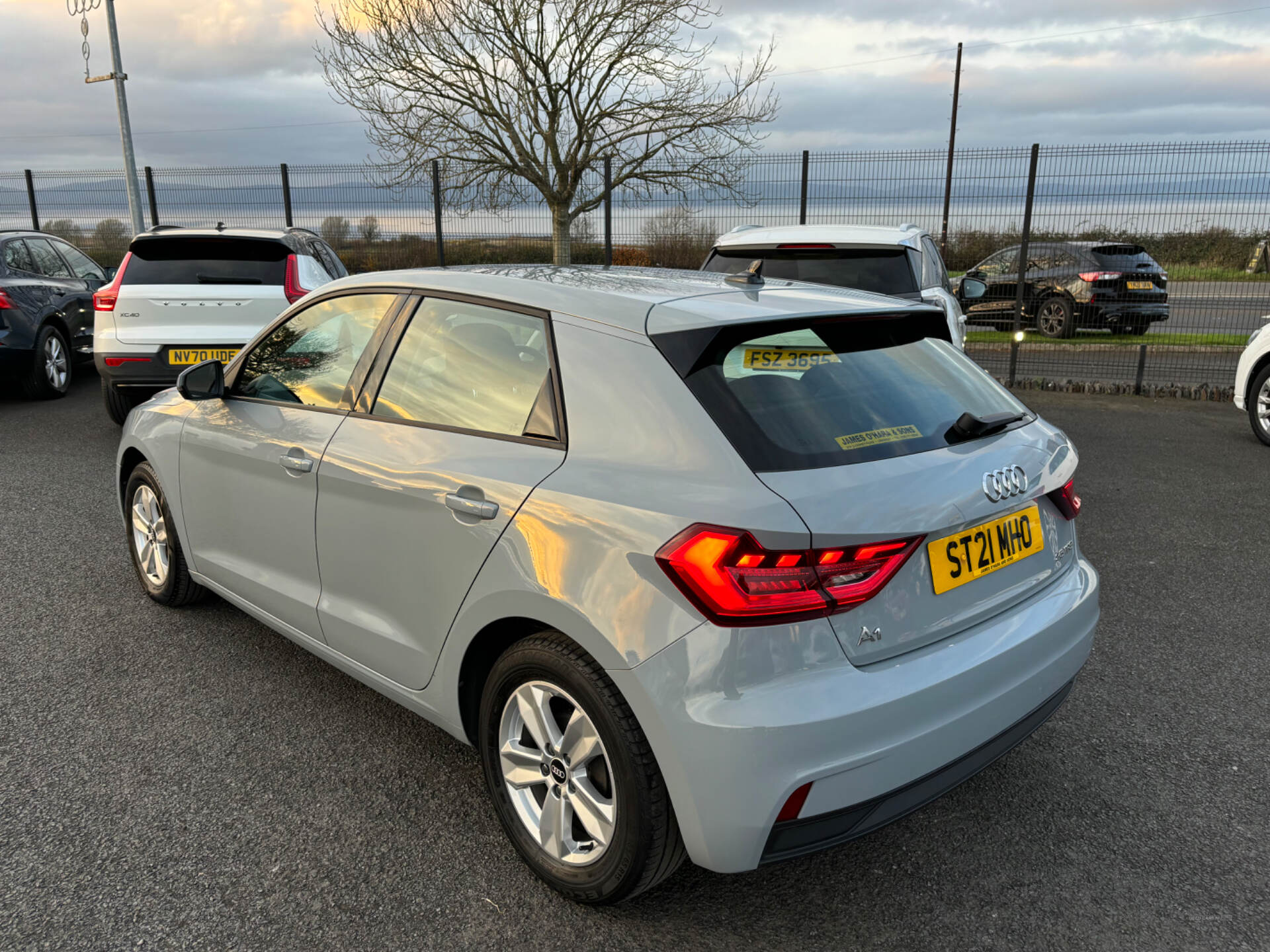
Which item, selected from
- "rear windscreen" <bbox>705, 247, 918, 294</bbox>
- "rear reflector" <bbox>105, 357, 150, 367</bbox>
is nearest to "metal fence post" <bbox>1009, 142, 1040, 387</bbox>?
"rear windscreen" <bbox>705, 247, 918, 294</bbox>

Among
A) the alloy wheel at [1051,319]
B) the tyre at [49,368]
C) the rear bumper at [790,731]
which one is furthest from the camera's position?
the alloy wheel at [1051,319]

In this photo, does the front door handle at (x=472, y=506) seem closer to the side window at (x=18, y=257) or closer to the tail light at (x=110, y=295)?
the tail light at (x=110, y=295)

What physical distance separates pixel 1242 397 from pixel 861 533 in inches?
311

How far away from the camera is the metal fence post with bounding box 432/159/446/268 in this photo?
48.8 feet

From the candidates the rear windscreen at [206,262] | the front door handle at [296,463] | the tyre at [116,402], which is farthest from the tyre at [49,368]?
the front door handle at [296,463]

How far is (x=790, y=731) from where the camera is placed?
1935 millimetres

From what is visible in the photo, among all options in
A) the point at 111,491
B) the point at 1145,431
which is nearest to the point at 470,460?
the point at 111,491

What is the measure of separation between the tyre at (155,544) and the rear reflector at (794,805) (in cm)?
310

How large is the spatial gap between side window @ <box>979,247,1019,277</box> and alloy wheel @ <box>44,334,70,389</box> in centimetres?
1114

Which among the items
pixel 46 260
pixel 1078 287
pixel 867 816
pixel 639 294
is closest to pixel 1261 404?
pixel 1078 287

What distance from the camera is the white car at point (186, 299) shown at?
23.3 feet

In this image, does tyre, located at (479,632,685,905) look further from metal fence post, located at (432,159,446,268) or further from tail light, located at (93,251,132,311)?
metal fence post, located at (432,159,446,268)

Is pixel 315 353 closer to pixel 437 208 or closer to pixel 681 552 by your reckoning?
pixel 681 552

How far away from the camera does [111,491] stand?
6371 millimetres
